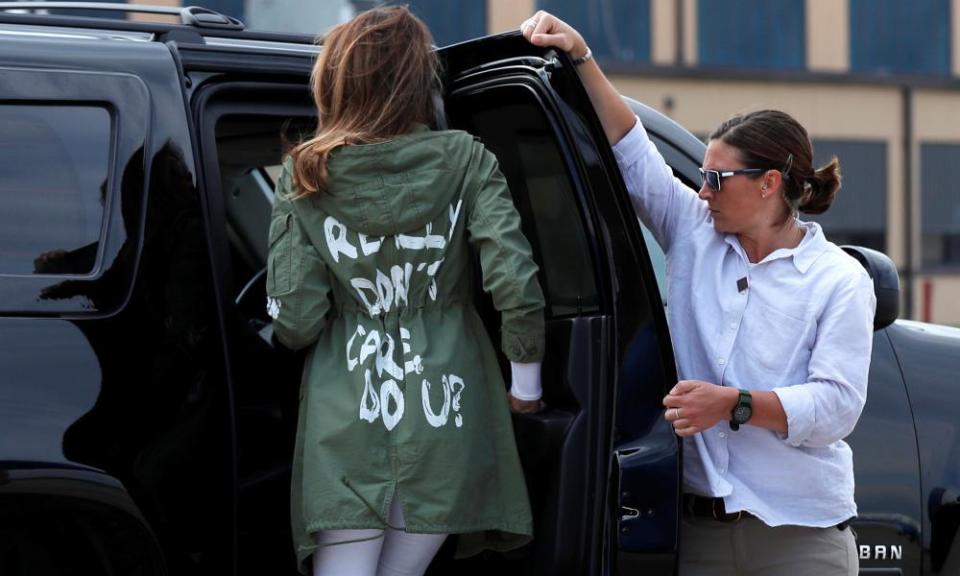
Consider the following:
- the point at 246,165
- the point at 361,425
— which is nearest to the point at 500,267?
the point at 361,425

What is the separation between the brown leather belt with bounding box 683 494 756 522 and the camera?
2602mm

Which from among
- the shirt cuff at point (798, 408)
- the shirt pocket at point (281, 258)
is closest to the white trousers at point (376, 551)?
the shirt pocket at point (281, 258)

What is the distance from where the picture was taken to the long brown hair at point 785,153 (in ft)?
8.46

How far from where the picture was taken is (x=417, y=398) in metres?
2.47

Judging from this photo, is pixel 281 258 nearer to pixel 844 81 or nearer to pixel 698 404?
pixel 698 404

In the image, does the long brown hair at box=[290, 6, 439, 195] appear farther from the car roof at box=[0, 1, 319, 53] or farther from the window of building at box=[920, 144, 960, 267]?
the window of building at box=[920, 144, 960, 267]

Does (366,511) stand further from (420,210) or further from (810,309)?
(810,309)

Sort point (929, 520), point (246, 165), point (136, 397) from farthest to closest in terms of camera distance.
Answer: point (246, 165), point (929, 520), point (136, 397)

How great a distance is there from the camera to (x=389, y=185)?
2.50m

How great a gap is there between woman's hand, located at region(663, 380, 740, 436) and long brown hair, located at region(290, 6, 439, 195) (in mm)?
723

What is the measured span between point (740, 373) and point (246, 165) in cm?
152

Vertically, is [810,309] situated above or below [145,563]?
above

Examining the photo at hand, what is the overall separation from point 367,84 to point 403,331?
0.47 metres

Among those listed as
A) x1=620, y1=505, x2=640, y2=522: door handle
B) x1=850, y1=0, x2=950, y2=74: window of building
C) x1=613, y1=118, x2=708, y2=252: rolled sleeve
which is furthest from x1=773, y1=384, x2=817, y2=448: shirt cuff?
x1=850, y1=0, x2=950, y2=74: window of building
